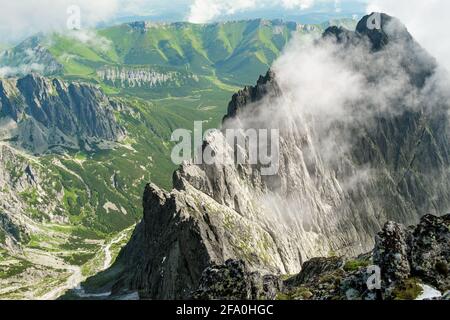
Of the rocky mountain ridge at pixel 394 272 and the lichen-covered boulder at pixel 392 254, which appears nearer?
the rocky mountain ridge at pixel 394 272

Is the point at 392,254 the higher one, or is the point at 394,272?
the point at 392,254

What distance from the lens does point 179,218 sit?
17400 cm

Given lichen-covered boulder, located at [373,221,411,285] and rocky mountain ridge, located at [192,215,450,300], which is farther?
lichen-covered boulder, located at [373,221,411,285]

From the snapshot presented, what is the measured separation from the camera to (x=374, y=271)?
5381cm

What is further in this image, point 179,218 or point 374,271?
point 179,218

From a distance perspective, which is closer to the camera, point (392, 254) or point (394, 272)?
point (394, 272)

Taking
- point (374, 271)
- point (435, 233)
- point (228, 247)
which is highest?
point (228, 247)
